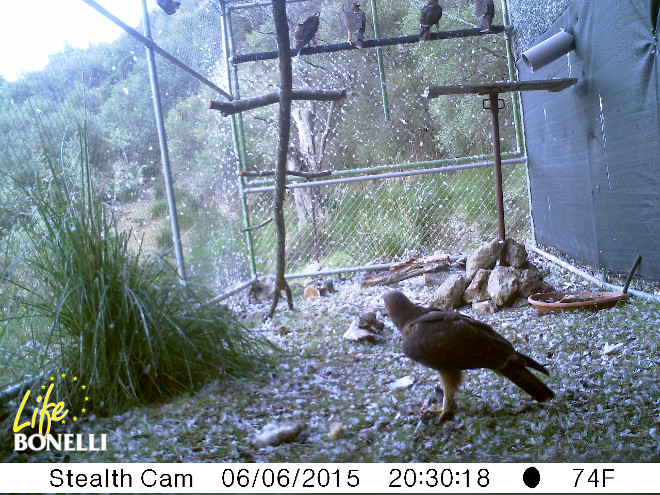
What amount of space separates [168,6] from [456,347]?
356cm

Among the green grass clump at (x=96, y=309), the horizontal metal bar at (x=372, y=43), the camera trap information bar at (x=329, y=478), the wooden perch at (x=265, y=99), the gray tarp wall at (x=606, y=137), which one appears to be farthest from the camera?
the horizontal metal bar at (x=372, y=43)

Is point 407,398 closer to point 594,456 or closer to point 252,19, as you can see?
point 594,456

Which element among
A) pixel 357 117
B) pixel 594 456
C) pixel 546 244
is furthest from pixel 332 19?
pixel 594 456

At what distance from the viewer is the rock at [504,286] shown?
4.17 m

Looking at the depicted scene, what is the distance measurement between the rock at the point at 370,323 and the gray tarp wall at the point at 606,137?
179cm

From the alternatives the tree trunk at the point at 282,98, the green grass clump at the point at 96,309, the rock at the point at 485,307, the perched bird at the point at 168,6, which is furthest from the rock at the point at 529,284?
the perched bird at the point at 168,6

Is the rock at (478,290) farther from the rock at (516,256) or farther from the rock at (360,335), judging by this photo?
the rock at (360,335)

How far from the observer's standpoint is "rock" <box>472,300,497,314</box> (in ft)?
13.6

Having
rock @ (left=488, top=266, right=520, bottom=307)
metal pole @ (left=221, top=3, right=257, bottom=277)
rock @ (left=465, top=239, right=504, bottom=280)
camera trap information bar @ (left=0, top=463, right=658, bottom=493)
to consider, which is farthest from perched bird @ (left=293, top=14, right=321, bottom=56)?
camera trap information bar @ (left=0, top=463, right=658, bottom=493)

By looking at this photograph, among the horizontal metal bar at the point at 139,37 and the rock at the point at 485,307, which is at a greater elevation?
the horizontal metal bar at the point at 139,37

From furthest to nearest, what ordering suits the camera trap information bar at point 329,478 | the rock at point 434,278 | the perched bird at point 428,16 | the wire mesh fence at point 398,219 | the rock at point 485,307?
1. the wire mesh fence at point 398,219
2. the perched bird at point 428,16
3. the rock at point 434,278
4. the rock at point 485,307
5. the camera trap information bar at point 329,478

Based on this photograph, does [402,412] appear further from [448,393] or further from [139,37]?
[139,37]

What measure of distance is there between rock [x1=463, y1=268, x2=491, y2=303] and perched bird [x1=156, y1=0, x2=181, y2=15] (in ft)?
10.5

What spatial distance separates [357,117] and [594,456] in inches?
207
